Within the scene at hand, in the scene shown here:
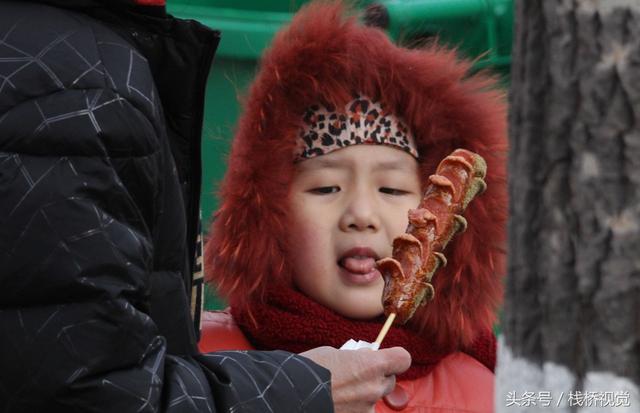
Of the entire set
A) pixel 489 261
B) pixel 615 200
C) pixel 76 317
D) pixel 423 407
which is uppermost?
pixel 615 200

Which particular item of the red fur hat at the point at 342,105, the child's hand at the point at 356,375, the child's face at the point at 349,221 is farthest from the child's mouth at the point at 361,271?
the child's hand at the point at 356,375

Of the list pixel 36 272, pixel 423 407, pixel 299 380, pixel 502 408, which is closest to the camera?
pixel 502 408

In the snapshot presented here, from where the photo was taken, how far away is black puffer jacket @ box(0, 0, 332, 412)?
1903mm

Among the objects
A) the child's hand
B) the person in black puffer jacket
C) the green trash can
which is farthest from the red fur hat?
the green trash can

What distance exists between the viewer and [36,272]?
6.21ft

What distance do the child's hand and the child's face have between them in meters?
0.66

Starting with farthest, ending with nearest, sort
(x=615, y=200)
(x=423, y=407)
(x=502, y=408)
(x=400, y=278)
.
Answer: (x=423, y=407), (x=400, y=278), (x=502, y=408), (x=615, y=200)

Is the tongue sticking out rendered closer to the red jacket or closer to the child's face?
the child's face

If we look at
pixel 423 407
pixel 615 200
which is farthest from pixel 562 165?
pixel 423 407

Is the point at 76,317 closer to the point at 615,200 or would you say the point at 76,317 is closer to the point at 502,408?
the point at 502,408

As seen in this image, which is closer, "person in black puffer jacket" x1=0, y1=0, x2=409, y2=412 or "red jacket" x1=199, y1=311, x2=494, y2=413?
"person in black puffer jacket" x1=0, y1=0, x2=409, y2=412

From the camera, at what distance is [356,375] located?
235cm

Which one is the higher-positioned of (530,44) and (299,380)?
(530,44)

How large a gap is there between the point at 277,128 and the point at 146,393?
1252 mm
